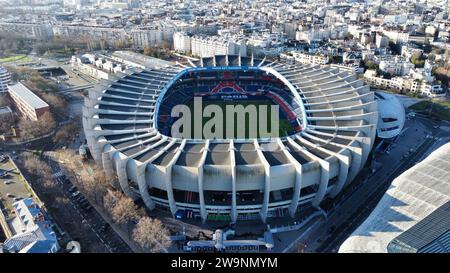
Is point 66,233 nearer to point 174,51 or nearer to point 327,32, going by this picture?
point 174,51

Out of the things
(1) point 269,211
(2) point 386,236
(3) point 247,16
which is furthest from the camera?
(3) point 247,16

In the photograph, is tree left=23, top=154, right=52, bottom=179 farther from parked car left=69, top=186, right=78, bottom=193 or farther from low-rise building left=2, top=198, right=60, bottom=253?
low-rise building left=2, top=198, right=60, bottom=253

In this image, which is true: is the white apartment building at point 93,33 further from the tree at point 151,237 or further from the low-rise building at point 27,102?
the tree at point 151,237

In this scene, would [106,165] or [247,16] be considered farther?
[247,16]

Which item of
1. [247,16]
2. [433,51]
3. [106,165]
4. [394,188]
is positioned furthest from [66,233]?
[247,16]

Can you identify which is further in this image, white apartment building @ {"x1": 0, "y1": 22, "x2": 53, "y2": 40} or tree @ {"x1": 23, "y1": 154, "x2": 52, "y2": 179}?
white apartment building @ {"x1": 0, "y1": 22, "x2": 53, "y2": 40}

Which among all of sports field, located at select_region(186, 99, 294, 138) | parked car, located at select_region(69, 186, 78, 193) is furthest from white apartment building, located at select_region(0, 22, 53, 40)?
parked car, located at select_region(69, 186, 78, 193)
